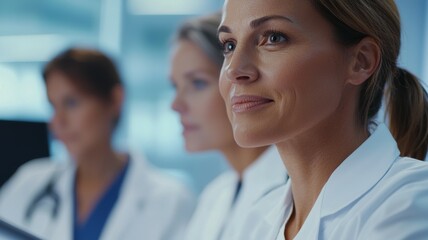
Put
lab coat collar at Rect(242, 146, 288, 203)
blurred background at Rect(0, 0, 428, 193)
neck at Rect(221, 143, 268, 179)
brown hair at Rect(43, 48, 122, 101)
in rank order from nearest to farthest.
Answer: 1. lab coat collar at Rect(242, 146, 288, 203)
2. neck at Rect(221, 143, 268, 179)
3. brown hair at Rect(43, 48, 122, 101)
4. blurred background at Rect(0, 0, 428, 193)

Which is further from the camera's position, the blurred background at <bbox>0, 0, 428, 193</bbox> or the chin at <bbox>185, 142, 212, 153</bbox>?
the blurred background at <bbox>0, 0, 428, 193</bbox>

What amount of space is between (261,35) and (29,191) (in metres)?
1.38

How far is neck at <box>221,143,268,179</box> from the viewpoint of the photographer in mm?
1545

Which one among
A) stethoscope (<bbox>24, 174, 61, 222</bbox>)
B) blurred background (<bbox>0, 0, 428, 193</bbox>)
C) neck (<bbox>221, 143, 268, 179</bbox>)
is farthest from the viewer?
blurred background (<bbox>0, 0, 428, 193</bbox>)

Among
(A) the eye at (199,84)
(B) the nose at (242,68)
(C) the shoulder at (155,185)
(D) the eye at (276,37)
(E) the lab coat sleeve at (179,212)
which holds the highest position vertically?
(D) the eye at (276,37)

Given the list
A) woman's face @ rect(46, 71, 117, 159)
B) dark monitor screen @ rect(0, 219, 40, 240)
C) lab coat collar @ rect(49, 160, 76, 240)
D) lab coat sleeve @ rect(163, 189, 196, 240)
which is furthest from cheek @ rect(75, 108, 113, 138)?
dark monitor screen @ rect(0, 219, 40, 240)

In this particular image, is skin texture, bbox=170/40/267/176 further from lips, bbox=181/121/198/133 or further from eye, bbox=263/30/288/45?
eye, bbox=263/30/288/45

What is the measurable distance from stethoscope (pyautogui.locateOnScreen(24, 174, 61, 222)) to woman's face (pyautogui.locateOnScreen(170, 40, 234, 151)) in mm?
529

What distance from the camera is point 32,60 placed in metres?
2.96

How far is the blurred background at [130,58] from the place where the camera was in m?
2.93

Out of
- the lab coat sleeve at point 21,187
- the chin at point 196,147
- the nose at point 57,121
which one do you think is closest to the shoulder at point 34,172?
the lab coat sleeve at point 21,187

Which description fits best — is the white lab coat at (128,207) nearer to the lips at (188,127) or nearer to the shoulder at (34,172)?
the shoulder at (34,172)

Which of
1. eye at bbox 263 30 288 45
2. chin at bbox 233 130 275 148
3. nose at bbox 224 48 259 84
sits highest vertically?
eye at bbox 263 30 288 45

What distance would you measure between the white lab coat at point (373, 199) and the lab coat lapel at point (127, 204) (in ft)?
3.05
